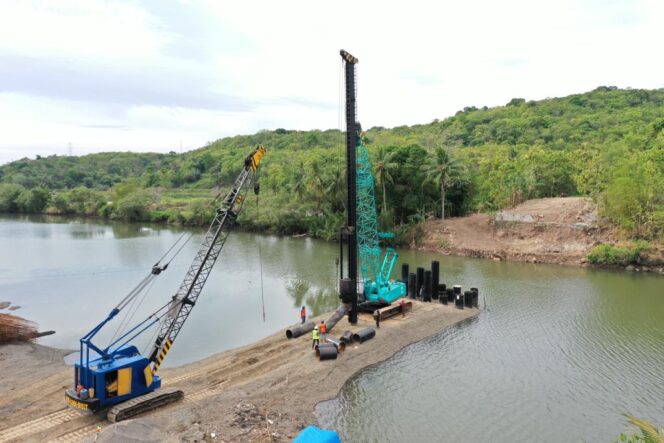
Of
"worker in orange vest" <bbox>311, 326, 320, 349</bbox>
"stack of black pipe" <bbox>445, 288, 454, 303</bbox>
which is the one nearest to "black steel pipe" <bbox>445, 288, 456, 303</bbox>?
"stack of black pipe" <bbox>445, 288, 454, 303</bbox>

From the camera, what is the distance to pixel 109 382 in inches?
610

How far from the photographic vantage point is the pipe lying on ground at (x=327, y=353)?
1995 cm

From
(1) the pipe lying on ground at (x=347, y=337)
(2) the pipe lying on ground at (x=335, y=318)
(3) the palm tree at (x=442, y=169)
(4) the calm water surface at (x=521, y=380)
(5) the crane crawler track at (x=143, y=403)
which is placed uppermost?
(3) the palm tree at (x=442, y=169)

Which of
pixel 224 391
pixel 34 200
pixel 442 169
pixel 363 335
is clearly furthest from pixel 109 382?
pixel 34 200

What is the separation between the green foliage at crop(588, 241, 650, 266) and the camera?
40.2 m

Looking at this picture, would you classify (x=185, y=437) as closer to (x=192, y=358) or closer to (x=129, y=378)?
(x=129, y=378)

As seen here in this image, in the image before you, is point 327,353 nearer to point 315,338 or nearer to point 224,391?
point 315,338

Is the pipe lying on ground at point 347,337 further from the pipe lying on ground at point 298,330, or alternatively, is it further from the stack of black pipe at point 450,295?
the stack of black pipe at point 450,295

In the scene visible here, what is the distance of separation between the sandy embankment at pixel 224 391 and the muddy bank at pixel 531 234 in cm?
2480

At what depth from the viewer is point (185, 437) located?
45.8 ft

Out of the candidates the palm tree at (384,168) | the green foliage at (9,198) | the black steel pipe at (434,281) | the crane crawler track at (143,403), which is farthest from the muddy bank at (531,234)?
the green foliage at (9,198)

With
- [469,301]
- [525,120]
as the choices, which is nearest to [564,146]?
[525,120]

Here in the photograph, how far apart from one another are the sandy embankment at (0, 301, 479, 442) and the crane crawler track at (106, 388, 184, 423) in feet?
0.90

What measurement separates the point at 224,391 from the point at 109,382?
369cm
